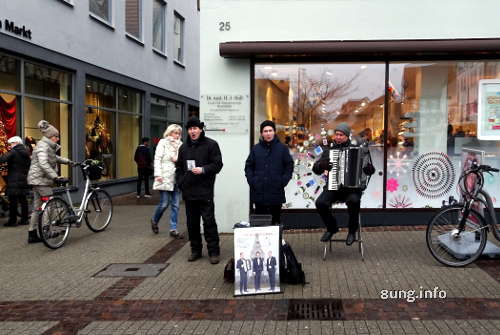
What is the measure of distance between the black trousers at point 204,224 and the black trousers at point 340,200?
138 centimetres

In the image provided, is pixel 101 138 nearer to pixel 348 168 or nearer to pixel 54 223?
pixel 54 223

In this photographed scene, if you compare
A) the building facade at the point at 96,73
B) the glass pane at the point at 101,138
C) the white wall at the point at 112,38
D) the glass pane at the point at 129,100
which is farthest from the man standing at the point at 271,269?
the glass pane at the point at 129,100

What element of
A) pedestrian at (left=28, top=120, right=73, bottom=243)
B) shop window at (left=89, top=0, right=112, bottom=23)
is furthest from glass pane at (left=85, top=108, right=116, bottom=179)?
pedestrian at (left=28, top=120, right=73, bottom=243)

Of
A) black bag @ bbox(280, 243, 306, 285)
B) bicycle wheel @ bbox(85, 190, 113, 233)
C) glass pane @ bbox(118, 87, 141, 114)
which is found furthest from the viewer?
glass pane @ bbox(118, 87, 141, 114)

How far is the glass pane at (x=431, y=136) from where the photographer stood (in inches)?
350

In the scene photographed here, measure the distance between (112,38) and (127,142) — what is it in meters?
3.63

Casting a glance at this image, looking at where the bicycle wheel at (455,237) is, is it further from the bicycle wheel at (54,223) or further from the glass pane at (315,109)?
the bicycle wheel at (54,223)

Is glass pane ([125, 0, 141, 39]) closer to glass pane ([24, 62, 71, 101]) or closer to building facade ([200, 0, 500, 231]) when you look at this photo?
glass pane ([24, 62, 71, 101])

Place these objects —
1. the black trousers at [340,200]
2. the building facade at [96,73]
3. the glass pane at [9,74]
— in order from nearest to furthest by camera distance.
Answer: the black trousers at [340,200], the glass pane at [9,74], the building facade at [96,73]

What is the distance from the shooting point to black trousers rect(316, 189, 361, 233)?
21.5 ft

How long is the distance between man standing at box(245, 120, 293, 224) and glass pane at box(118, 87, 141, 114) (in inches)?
431

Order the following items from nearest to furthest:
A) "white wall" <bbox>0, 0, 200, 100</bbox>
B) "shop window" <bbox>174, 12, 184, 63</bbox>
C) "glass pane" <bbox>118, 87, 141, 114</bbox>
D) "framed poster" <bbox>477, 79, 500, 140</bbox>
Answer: "framed poster" <bbox>477, 79, 500, 140</bbox>
"white wall" <bbox>0, 0, 200, 100</bbox>
"glass pane" <bbox>118, 87, 141, 114</bbox>
"shop window" <bbox>174, 12, 184, 63</bbox>

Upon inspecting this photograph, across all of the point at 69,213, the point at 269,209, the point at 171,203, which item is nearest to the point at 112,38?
the point at 171,203

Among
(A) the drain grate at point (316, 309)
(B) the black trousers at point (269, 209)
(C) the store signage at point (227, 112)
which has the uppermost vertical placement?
(C) the store signage at point (227, 112)
